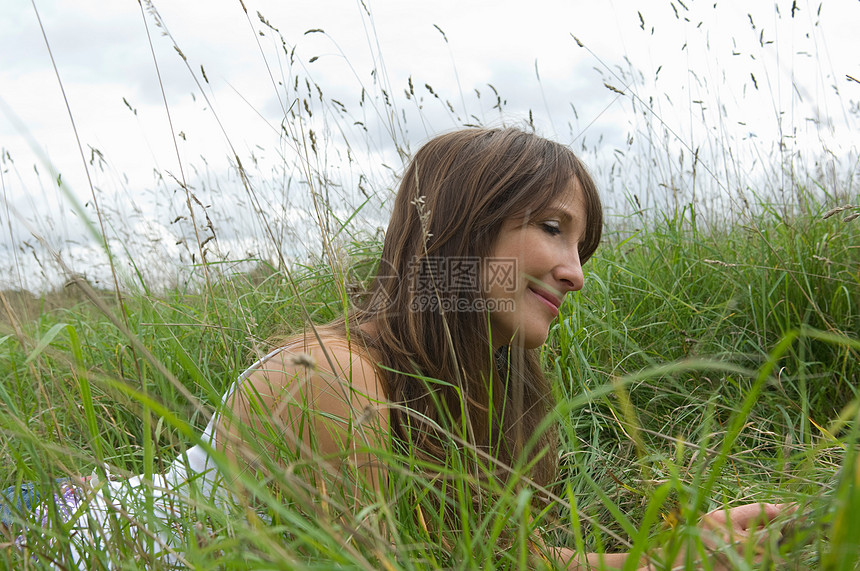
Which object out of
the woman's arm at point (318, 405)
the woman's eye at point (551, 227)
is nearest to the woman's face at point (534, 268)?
the woman's eye at point (551, 227)

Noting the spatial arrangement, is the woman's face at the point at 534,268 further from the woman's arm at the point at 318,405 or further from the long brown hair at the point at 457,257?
the woman's arm at the point at 318,405

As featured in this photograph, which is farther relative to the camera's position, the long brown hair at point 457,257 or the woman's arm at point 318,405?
the long brown hair at point 457,257

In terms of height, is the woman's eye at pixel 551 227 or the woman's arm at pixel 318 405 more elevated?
the woman's eye at pixel 551 227

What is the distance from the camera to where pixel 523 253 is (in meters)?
1.61

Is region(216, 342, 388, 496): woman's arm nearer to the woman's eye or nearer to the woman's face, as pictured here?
the woman's face

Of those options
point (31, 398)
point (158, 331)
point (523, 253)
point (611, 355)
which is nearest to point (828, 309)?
point (611, 355)

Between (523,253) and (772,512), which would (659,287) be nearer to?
(523,253)

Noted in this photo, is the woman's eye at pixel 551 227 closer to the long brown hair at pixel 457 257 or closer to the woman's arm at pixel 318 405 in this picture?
the long brown hair at pixel 457 257

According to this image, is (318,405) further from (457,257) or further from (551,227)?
(551,227)

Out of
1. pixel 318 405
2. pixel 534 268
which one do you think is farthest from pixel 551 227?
pixel 318 405

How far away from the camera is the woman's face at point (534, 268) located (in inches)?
62.9

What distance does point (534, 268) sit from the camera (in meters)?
1.58

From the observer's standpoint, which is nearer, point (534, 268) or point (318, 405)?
point (318, 405)

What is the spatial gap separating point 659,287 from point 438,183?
1.18 meters
